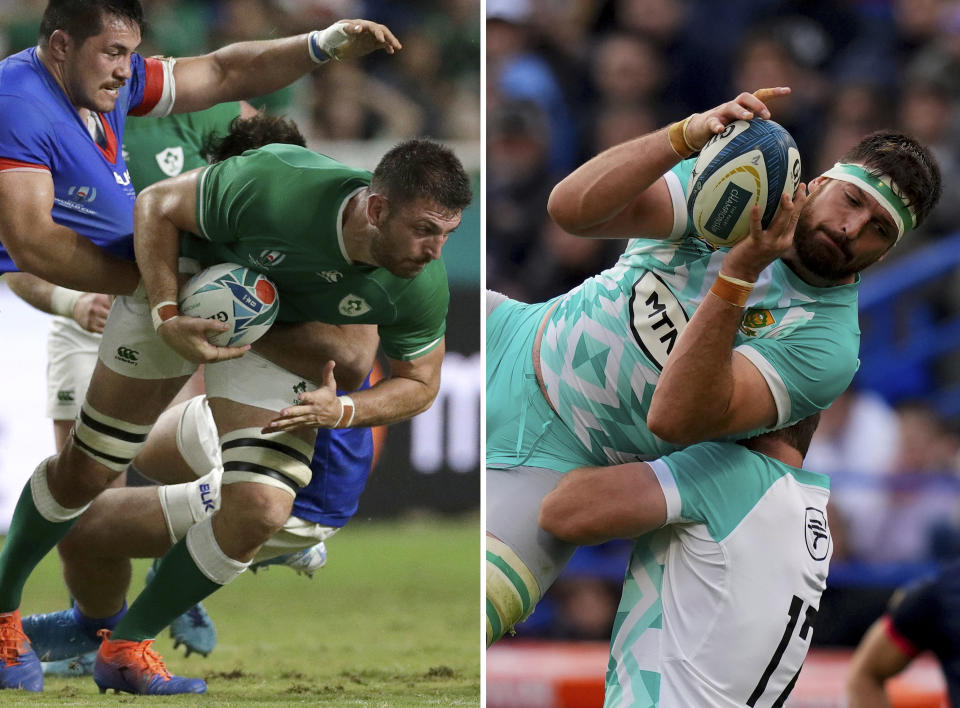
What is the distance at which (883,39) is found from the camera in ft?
21.7

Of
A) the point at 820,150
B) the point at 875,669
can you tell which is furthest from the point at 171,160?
the point at 820,150

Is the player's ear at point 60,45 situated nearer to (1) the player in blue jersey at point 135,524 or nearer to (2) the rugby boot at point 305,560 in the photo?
(1) the player in blue jersey at point 135,524

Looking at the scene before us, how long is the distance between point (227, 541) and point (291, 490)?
20 cm

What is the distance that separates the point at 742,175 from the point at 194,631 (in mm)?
1872

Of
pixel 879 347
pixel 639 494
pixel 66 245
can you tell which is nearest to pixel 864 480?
pixel 879 347

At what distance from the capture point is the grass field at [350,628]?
3.18 meters

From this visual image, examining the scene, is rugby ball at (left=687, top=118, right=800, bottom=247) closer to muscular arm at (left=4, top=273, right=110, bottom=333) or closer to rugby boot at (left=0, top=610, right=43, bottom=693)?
muscular arm at (left=4, top=273, right=110, bottom=333)

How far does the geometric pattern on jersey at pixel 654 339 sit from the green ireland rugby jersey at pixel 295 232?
1.25 ft

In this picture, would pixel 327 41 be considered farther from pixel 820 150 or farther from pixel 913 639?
pixel 820 150

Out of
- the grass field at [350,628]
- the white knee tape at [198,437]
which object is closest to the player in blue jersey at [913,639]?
the grass field at [350,628]

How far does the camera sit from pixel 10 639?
123 inches

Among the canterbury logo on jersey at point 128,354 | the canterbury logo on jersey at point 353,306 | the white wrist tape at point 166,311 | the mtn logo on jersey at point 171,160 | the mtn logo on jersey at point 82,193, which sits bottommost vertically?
the canterbury logo on jersey at point 128,354

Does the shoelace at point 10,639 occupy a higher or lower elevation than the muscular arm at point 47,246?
lower

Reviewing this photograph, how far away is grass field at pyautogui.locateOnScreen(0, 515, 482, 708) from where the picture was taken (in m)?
3.18
